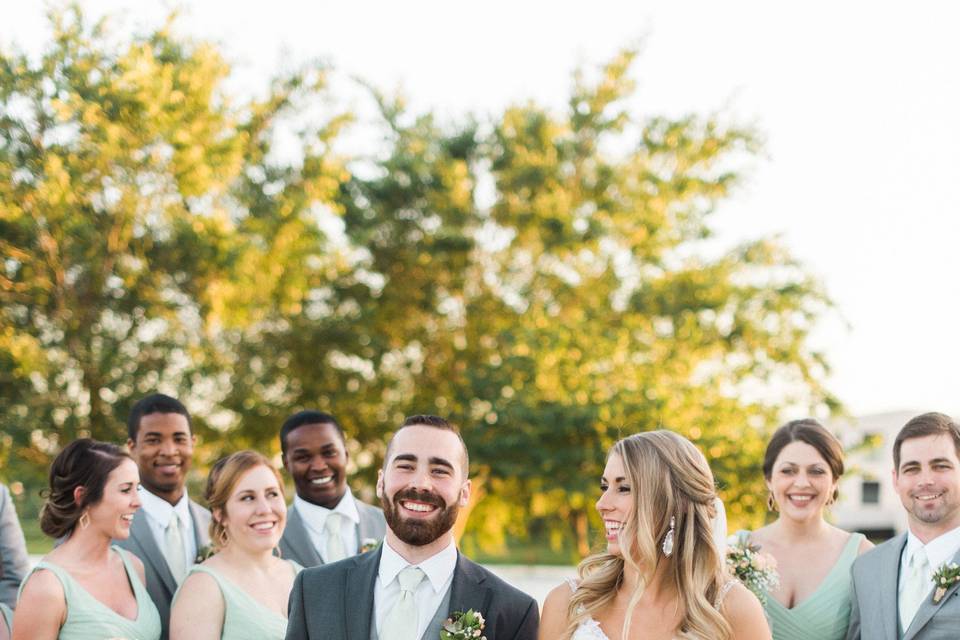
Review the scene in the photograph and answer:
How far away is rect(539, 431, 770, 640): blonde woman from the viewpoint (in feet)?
13.6

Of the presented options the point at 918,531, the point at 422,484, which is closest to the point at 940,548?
the point at 918,531

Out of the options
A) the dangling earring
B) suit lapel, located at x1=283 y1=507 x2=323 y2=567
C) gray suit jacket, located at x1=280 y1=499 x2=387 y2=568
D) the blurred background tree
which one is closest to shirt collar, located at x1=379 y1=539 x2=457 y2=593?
the dangling earring

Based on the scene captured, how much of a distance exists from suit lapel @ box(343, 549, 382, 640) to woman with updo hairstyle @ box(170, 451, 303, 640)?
93 centimetres

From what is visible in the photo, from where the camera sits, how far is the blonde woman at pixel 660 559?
414 cm

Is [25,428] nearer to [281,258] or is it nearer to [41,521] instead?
[281,258]

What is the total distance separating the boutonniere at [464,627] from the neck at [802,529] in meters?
2.33

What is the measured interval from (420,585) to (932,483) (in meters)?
2.51

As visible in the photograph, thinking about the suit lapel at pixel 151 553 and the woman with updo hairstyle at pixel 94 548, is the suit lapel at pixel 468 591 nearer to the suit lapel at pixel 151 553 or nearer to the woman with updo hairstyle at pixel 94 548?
the woman with updo hairstyle at pixel 94 548

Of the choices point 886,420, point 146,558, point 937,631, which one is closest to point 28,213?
point 146,558

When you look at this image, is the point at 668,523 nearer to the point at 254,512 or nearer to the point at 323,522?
the point at 254,512

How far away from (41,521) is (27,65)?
11.4 meters

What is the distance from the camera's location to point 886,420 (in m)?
54.8

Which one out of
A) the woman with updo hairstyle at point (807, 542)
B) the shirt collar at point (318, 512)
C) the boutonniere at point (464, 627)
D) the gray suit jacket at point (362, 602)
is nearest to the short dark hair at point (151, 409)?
the shirt collar at point (318, 512)

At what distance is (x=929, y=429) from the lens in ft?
17.9
